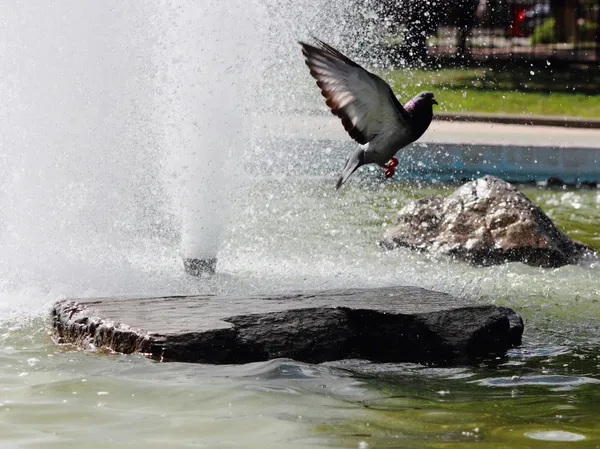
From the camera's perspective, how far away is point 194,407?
14.3 feet

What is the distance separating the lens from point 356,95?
5.76 metres

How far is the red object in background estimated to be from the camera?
29.7m

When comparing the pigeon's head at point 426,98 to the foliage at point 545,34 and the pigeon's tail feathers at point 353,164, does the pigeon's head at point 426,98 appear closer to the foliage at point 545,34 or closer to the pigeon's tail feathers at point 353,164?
the pigeon's tail feathers at point 353,164

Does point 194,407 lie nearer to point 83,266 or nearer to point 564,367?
→ point 564,367

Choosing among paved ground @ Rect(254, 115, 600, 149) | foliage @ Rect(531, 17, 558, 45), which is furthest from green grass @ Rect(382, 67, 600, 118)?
foliage @ Rect(531, 17, 558, 45)

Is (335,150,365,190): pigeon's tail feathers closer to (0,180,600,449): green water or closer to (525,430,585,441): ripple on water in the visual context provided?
(0,180,600,449): green water

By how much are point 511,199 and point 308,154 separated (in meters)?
4.36

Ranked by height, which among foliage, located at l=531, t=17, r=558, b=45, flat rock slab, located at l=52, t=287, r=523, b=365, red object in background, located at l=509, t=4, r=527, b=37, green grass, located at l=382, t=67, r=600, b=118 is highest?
red object in background, located at l=509, t=4, r=527, b=37

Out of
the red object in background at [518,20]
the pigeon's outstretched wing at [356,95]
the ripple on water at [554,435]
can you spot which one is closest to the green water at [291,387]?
the ripple on water at [554,435]

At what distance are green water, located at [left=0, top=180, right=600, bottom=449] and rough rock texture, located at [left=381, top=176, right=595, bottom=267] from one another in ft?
2.53

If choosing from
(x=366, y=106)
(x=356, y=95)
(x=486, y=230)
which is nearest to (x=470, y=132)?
(x=486, y=230)

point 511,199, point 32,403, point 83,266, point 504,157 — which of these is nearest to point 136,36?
point 83,266

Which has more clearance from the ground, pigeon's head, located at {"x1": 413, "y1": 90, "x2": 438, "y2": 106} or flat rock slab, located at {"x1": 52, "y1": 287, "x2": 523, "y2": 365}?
pigeon's head, located at {"x1": 413, "y1": 90, "x2": 438, "y2": 106}

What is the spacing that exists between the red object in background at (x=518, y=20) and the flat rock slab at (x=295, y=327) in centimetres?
2395
